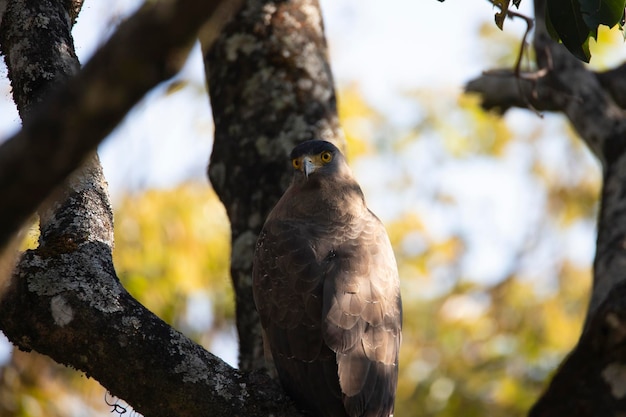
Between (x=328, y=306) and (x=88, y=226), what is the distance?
1254 millimetres

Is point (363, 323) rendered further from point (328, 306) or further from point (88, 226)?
point (88, 226)

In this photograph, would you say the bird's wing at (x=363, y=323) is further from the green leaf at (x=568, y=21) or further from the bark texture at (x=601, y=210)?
the green leaf at (x=568, y=21)

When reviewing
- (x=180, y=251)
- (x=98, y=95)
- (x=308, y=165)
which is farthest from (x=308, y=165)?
(x=180, y=251)

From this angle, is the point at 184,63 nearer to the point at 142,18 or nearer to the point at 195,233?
the point at 142,18

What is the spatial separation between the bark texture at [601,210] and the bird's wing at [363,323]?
102 cm

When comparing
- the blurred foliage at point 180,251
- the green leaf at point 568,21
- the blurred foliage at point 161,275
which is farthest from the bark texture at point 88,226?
the blurred foliage at point 180,251

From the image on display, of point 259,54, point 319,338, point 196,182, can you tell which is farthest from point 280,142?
point 196,182

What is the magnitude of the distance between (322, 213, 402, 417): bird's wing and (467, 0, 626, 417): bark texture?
→ 3.36 feet

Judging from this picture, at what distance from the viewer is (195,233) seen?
8664 mm

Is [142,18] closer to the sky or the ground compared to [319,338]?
closer to the ground

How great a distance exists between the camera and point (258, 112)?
17.1 feet

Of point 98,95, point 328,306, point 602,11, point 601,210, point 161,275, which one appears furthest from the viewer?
point 161,275

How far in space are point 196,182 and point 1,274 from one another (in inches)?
271

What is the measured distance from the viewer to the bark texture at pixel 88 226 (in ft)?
5.97
